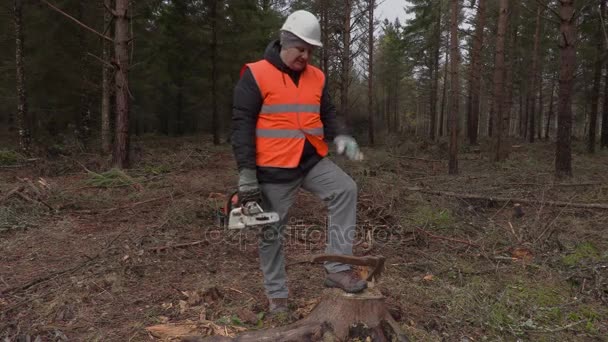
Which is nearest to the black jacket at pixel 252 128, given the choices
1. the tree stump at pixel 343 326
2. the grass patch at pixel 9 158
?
the tree stump at pixel 343 326

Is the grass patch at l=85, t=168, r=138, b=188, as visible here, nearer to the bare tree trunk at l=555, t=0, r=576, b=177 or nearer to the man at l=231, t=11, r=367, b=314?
the man at l=231, t=11, r=367, b=314

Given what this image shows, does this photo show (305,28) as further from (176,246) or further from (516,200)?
(516,200)

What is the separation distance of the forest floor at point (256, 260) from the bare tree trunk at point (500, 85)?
449 centimetres

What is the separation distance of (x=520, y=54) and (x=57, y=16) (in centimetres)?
2591

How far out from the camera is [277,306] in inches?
134

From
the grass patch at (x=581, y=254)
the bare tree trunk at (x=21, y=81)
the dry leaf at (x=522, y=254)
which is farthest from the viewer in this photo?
the bare tree trunk at (x=21, y=81)

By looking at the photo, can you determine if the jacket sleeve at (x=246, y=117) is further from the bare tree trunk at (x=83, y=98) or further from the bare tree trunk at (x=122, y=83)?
the bare tree trunk at (x=83, y=98)

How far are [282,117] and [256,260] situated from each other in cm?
246

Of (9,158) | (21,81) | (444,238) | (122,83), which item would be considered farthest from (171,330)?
(21,81)

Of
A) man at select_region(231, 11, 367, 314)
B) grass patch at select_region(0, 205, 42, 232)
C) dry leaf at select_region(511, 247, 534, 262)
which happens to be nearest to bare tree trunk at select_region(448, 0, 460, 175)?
dry leaf at select_region(511, 247, 534, 262)

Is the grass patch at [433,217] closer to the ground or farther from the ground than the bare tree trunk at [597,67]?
closer to the ground

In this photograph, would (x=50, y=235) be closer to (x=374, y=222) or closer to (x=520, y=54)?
(x=374, y=222)

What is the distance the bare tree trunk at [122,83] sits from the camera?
9.18 metres

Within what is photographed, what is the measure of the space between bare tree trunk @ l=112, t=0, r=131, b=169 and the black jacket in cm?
727
